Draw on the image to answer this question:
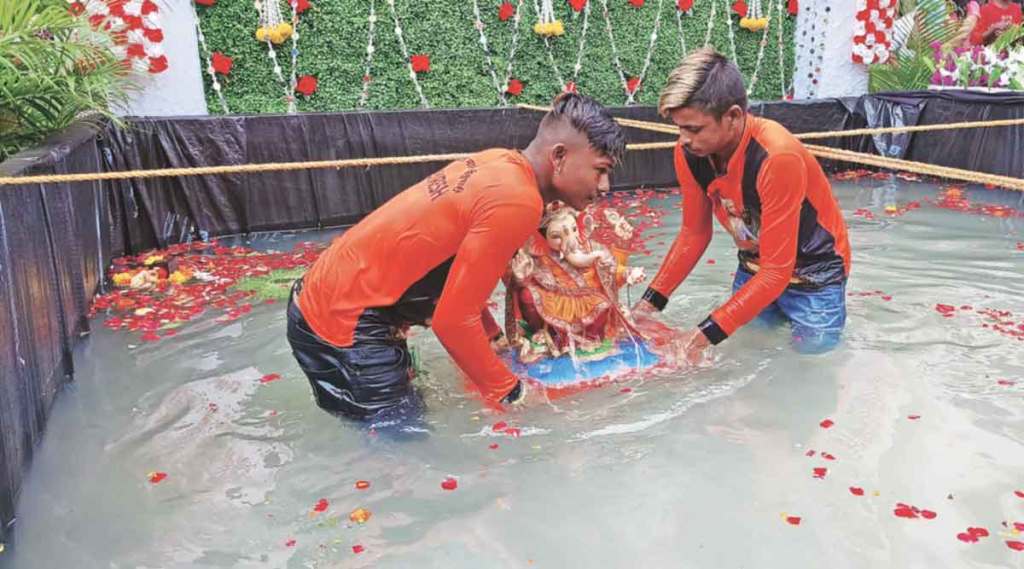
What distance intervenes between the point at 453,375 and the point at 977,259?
440 cm

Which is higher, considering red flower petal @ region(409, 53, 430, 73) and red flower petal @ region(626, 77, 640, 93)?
red flower petal @ region(409, 53, 430, 73)

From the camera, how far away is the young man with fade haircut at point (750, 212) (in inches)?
124

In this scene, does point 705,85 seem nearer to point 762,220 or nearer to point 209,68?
point 762,220

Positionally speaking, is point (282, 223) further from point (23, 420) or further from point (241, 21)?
point (23, 420)

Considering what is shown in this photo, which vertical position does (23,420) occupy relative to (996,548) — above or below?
above

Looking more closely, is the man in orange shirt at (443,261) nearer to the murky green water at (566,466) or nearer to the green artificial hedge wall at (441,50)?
the murky green water at (566,466)

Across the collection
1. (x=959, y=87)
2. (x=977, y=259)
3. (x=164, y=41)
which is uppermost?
(x=164, y=41)

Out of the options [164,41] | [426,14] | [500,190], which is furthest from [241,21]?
[500,190]

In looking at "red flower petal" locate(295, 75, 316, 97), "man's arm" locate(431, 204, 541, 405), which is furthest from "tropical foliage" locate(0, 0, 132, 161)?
"man's arm" locate(431, 204, 541, 405)

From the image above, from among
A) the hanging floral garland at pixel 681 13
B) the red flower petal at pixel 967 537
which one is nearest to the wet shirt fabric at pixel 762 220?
the red flower petal at pixel 967 537

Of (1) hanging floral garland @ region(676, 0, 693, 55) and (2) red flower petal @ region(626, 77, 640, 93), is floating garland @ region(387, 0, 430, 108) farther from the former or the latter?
(1) hanging floral garland @ region(676, 0, 693, 55)

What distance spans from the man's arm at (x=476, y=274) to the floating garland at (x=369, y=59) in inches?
272

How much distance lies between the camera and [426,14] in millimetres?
9188

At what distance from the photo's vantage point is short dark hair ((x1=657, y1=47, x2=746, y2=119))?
10.1 feet
